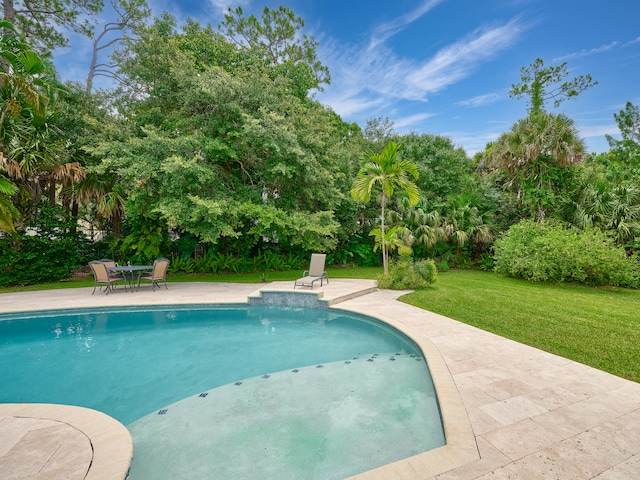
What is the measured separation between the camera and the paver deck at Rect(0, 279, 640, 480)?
95.6 inches

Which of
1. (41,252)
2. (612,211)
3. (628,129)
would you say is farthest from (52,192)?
(628,129)

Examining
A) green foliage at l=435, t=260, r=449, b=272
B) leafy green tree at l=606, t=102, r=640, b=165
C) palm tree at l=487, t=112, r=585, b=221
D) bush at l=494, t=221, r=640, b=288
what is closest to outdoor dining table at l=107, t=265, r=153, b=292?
green foliage at l=435, t=260, r=449, b=272

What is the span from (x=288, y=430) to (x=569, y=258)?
453 inches

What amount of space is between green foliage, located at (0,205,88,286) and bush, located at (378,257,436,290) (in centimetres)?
1264

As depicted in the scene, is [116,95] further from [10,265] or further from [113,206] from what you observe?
[10,265]

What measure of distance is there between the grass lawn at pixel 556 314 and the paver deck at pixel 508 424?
633 millimetres

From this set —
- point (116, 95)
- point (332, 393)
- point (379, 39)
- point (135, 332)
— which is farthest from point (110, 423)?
point (379, 39)

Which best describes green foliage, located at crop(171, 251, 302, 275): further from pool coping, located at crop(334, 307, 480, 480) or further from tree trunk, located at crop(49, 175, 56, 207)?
pool coping, located at crop(334, 307, 480, 480)

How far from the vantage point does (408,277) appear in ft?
34.4

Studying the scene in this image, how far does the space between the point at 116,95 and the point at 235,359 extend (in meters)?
14.9

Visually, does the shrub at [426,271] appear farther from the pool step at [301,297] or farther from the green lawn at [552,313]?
Answer: the pool step at [301,297]

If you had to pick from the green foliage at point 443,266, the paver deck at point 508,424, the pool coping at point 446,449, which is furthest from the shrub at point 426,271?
the pool coping at point 446,449

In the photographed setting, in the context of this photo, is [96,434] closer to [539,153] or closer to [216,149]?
[216,149]

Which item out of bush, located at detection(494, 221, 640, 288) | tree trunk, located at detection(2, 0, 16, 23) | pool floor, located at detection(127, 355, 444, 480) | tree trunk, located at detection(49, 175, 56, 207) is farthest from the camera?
tree trunk, located at detection(2, 0, 16, 23)
